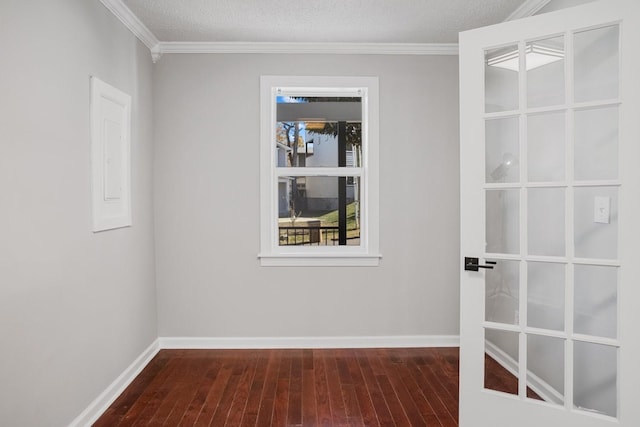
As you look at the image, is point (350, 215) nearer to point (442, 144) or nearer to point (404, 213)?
point (404, 213)

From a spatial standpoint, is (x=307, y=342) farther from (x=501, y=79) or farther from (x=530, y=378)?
(x=501, y=79)

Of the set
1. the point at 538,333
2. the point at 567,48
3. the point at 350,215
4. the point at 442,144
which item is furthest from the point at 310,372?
the point at 567,48

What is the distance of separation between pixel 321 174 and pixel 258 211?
66 cm

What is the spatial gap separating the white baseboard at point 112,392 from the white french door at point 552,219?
2.13 m

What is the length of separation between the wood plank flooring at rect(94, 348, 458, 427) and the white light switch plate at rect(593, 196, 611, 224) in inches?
54.6

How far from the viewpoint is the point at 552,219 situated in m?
2.01

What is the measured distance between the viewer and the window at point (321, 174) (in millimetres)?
3520

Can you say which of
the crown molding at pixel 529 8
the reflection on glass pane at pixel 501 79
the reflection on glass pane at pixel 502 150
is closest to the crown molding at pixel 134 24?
the reflection on glass pane at pixel 501 79

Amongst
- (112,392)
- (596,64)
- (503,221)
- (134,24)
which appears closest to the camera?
(596,64)

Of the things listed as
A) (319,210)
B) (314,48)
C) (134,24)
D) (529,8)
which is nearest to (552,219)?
(529,8)

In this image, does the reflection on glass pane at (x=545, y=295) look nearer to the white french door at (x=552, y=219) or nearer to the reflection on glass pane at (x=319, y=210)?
the white french door at (x=552, y=219)

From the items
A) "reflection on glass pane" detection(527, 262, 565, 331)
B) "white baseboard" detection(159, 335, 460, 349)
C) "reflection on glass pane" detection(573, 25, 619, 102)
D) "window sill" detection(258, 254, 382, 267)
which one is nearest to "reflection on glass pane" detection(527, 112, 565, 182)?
"reflection on glass pane" detection(573, 25, 619, 102)

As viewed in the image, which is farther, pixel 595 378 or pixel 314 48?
pixel 314 48

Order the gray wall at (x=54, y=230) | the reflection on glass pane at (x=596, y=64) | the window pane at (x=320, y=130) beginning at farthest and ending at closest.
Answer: the window pane at (x=320, y=130) < the reflection on glass pane at (x=596, y=64) < the gray wall at (x=54, y=230)
